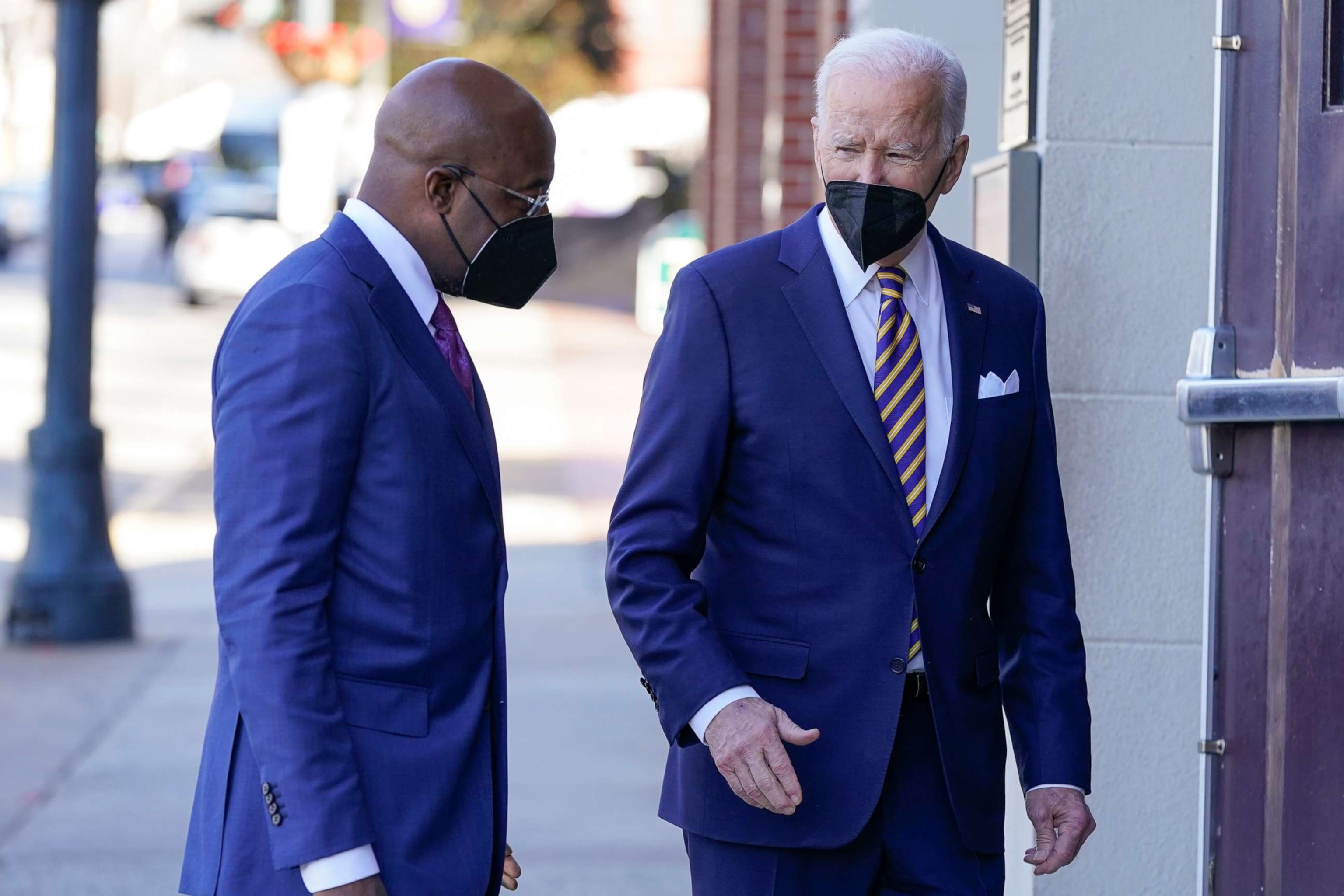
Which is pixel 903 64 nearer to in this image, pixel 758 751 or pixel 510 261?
pixel 510 261

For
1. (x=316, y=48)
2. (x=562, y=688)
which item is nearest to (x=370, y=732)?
(x=562, y=688)

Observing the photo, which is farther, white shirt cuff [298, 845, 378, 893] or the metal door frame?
the metal door frame

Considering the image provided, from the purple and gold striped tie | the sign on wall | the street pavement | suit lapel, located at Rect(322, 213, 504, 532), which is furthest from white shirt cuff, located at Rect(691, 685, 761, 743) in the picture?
the street pavement

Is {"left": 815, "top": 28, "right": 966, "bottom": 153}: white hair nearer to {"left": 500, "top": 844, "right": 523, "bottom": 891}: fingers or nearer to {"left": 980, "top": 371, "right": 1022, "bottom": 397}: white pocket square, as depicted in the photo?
{"left": 980, "top": 371, "right": 1022, "bottom": 397}: white pocket square

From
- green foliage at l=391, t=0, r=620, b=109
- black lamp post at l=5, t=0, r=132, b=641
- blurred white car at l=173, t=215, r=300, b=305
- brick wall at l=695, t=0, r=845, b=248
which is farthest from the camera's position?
green foliage at l=391, t=0, r=620, b=109

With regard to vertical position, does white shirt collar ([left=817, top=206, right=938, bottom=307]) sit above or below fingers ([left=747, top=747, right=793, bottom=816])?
above

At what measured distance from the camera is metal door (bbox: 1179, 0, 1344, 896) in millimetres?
2680

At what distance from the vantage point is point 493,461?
9.05 ft

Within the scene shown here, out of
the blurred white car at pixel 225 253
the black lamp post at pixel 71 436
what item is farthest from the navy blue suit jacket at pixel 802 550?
the blurred white car at pixel 225 253

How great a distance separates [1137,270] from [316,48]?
29.9 metres

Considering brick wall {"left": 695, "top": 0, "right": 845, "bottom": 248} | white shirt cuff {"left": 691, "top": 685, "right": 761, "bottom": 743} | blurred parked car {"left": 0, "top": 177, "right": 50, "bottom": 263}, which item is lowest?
white shirt cuff {"left": 691, "top": 685, "right": 761, "bottom": 743}

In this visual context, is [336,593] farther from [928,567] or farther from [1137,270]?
[1137,270]

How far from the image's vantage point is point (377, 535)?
255 cm

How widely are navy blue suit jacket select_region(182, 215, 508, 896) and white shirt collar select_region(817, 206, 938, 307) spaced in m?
0.63
